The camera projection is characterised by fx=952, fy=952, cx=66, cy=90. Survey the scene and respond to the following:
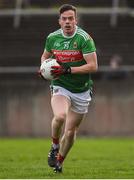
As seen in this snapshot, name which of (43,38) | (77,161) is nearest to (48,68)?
(77,161)

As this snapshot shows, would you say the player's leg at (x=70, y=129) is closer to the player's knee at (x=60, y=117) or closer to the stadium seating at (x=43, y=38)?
the player's knee at (x=60, y=117)

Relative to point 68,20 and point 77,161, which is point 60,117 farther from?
point 77,161

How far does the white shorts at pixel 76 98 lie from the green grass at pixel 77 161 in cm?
94

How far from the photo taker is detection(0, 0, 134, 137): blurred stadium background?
2786cm

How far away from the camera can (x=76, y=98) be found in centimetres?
1424

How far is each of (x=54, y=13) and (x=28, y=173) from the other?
20021mm

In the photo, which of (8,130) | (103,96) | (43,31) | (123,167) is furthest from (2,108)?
(123,167)

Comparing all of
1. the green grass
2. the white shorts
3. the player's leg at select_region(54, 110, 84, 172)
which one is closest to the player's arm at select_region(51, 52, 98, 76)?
the white shorts

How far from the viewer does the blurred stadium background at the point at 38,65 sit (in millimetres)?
27859

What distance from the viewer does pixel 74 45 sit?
14.0m

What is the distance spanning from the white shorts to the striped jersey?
2.4 inches

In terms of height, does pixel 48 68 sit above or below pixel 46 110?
above

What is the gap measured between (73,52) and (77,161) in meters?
3.50

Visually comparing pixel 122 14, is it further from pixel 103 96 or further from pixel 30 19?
pixel 103 96
